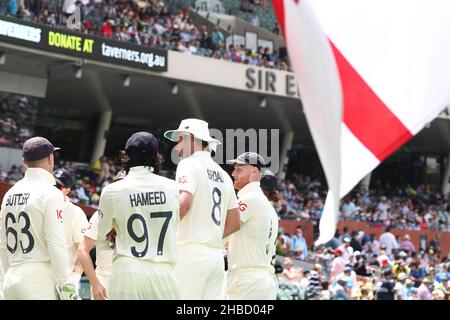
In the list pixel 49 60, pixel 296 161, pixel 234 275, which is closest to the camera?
pixel 234 275

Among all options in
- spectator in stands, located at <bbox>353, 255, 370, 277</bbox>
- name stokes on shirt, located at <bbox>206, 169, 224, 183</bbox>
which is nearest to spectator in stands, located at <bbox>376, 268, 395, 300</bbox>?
spectator in stands, located at <bbox>353, 255, 370, 277</bbox>

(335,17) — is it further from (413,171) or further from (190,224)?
(413,171)

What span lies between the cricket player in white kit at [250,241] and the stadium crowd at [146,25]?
15.9m

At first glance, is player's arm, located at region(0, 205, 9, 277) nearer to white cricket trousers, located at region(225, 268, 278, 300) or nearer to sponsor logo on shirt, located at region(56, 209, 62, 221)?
sponsor logo on shirt, located at region(56, 209, 62, 221)

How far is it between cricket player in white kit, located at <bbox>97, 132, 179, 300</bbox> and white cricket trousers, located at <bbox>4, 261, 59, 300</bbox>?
700mm

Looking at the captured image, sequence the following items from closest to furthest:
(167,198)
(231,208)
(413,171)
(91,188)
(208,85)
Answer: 1. (167,198)
2. (231,208)
3. (91,188)
4. (208,85)
5. (413,171)

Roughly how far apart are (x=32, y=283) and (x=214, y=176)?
4.62 ft

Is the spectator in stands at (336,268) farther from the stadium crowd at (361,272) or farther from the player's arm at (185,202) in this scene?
the player's arm at (185,202)

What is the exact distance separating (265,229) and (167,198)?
1.91 m

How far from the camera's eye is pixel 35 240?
19.4 ft

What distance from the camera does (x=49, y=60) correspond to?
2364 cm

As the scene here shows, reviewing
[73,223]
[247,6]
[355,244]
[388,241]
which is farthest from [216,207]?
[247,6]

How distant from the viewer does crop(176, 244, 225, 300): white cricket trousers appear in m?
6.02
